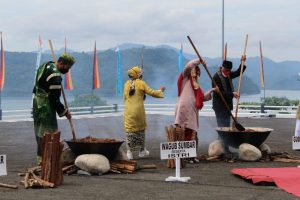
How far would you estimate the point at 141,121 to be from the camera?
37.6 feet

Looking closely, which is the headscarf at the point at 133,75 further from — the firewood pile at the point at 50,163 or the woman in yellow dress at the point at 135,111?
the firewood pile at the point at 50,163

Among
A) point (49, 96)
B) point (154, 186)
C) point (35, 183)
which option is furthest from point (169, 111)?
point (35, 183)

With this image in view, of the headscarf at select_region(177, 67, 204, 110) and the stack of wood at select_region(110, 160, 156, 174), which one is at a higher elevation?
the headscarf at select_region(177, 67, 204, 110)

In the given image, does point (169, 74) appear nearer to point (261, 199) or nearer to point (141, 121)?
point (141, 121)

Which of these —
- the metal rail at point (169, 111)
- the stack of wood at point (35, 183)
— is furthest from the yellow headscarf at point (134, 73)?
the metal rail at point (169, 111)

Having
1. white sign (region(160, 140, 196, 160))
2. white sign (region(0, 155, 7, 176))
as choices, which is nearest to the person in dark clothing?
white sign (region(160, 140, 196, 160))

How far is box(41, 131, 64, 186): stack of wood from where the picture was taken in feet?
26.0

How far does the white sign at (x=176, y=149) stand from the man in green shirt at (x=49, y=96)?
1.79m

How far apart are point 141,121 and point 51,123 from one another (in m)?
2.47

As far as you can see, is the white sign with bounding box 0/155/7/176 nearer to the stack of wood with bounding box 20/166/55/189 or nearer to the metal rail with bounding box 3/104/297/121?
the stack of wood with bounding box 20/166/55/189

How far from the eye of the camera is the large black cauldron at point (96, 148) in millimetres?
9102

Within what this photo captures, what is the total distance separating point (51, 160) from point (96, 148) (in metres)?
1.26

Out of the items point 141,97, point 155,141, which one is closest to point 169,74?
point 155,141

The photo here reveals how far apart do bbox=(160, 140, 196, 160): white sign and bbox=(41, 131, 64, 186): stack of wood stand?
142cm
